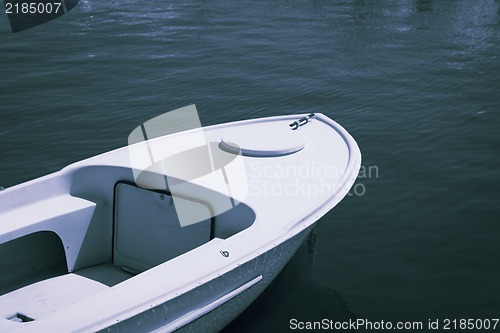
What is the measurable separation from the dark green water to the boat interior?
3.37ft

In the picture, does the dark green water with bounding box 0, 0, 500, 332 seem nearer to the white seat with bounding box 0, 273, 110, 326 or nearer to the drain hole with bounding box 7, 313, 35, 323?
the white seat with bounding box 0, 273, 110, 326

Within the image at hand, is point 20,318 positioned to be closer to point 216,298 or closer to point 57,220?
point 57,220

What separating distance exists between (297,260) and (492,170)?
316cm

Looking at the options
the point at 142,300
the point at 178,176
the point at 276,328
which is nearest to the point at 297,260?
the point at 276,328

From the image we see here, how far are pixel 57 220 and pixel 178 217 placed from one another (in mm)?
1057

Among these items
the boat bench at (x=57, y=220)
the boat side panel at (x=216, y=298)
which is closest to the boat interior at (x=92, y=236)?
the boat bench at (x=57, y=220)

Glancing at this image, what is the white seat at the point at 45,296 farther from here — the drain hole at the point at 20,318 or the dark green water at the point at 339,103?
the dark green water at the point at 339,103

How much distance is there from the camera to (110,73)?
505 inches

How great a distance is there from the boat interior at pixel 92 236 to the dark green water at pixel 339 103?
1.03 metres

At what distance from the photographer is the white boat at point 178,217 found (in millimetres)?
5555

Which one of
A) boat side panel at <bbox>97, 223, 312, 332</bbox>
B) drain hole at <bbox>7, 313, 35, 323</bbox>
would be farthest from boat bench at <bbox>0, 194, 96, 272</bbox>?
boat side panel at <bbox>97, 223, 312, 332</bbox>

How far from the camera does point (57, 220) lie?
240 inches

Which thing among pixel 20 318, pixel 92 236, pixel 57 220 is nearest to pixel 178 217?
pixel 92 236

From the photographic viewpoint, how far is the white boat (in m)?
5.55
